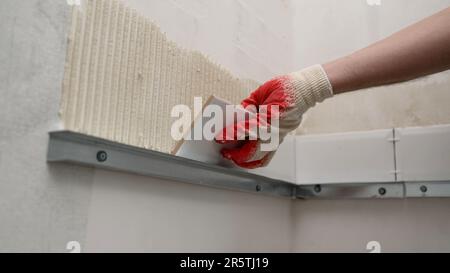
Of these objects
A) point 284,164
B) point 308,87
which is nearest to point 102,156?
point 308,87

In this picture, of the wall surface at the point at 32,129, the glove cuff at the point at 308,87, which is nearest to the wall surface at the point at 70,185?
the wall surface at the point at 32,129

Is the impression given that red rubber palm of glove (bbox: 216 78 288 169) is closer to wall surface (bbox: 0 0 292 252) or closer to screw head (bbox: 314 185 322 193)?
wall surface (bbox: 0 0 292 252)

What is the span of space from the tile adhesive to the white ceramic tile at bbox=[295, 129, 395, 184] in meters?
0.59

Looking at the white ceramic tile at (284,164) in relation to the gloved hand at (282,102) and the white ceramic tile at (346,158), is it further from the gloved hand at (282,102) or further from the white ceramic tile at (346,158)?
the gloved hand at (282,102)

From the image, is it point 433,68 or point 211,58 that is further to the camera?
point 211,58

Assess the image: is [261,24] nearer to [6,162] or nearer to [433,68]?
[433,68]

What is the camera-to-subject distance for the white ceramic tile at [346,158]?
4.56 ft

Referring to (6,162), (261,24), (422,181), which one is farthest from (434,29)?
(6,162)

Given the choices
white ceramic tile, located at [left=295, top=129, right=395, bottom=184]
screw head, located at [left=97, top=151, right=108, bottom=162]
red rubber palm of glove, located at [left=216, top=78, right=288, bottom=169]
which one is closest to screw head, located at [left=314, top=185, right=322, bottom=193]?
white ceramic tile, located at [left=295, top=129, right=395, bottom=184]

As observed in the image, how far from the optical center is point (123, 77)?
0.87 metres

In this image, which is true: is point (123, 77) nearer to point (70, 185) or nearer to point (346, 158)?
point (70, 185)

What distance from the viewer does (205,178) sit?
3.44 ft

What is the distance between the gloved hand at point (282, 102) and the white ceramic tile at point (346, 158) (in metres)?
0.44
